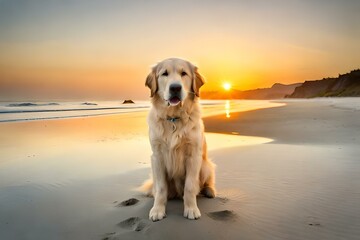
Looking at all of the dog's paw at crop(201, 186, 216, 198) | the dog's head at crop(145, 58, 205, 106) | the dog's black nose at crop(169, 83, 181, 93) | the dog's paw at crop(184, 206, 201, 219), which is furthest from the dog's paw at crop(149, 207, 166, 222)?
the dog's black nose at crop(169, 83, 181, 93)

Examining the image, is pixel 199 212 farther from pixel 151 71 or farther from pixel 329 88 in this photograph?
pixel 329 88

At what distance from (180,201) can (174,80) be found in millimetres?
1472

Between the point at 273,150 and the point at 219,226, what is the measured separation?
163 inches

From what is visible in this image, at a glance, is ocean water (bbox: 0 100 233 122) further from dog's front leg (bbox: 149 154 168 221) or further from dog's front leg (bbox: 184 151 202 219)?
dog's front leg (bbox: 184 151 202 219)

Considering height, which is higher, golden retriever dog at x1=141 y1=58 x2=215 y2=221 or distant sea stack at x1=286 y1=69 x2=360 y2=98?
distant sea stack at x1=286 y1=69 x2=360 y2=98

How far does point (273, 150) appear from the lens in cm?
655

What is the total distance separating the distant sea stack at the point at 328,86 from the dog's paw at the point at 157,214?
85.1 m

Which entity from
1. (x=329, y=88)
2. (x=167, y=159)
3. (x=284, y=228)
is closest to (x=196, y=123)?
(x=167, y=159)

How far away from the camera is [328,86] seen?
102 m

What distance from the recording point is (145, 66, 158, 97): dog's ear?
3492mm

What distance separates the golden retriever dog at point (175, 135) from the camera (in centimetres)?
317

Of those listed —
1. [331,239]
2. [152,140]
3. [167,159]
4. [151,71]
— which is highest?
[151,71]

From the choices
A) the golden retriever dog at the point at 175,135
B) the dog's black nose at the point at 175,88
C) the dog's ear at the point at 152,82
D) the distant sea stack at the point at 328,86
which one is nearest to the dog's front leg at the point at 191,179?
the golden retriever dog at the point at 175,135

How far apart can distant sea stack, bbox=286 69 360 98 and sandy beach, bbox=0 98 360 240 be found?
270 ft
